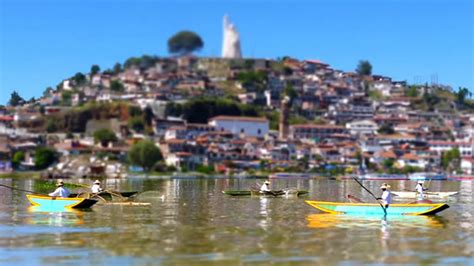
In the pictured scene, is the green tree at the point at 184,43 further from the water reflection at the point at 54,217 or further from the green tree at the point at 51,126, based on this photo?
the water reflection at the point at 54,217

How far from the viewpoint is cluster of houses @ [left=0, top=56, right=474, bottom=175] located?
134 m

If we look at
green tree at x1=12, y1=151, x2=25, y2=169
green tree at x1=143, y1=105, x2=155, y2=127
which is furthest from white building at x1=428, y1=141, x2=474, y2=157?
green tree at x1=12, y1=151, x2=25, y2=169

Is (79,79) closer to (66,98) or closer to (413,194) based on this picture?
(66,98)

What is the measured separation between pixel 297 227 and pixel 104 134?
117560mm

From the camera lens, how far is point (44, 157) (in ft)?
416

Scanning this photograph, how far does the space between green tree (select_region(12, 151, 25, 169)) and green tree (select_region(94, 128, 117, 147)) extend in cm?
1387

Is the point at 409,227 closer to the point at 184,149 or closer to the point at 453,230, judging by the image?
the point at 453,230

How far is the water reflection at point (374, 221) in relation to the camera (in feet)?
82.5

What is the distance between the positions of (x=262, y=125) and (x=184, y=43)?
1004 inches

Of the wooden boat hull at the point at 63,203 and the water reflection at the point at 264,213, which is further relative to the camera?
the wooden boat hull at the point at 63,203

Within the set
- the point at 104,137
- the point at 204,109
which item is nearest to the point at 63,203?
the point at 104,137

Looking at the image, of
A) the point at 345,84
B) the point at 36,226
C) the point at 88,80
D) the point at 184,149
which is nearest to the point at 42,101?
the point at 88,80

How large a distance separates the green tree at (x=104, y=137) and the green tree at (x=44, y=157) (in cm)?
1069

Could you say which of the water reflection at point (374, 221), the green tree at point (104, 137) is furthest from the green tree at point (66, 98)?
the water reflection at point (374, 221)
